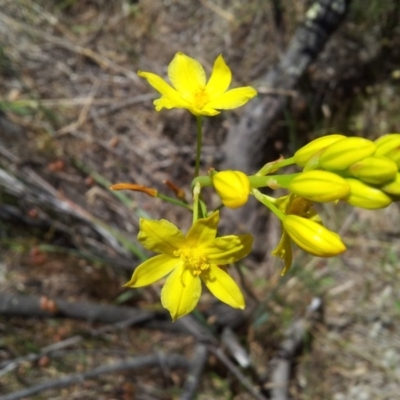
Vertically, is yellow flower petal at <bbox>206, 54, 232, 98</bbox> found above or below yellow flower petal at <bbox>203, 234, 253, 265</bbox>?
above

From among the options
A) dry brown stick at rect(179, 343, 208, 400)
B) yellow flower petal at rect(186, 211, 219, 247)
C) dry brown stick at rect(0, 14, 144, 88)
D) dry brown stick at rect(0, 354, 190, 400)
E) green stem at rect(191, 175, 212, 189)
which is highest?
dry brown stick at rect(0, 14, 144, 88)

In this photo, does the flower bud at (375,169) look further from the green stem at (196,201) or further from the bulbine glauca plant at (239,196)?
the green stem at (196,201)

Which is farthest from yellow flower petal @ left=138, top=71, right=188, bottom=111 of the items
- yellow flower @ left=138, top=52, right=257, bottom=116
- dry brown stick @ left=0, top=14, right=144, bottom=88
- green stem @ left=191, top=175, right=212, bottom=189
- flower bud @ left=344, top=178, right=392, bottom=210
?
dry brown stick @ left=0, top=14, right=144, bottom=88

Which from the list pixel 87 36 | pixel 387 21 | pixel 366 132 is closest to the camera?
pixel 387 21

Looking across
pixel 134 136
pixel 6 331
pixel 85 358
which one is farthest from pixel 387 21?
pixel 6 331

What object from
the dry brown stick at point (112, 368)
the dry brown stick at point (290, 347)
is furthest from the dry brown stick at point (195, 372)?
the dry brown stick at point (290, 347)

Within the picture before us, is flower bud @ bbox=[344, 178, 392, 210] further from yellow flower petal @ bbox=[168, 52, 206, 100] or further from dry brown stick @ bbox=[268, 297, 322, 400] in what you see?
dry brown stick @ bbox=[268, 297, 322, 400]

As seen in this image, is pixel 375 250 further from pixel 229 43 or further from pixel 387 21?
pixel 229 43
